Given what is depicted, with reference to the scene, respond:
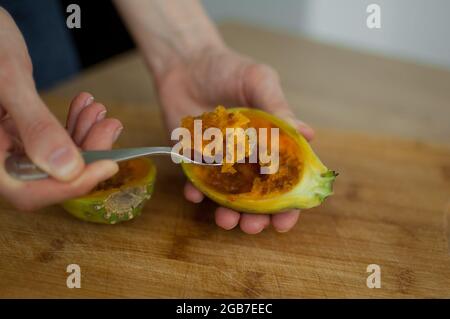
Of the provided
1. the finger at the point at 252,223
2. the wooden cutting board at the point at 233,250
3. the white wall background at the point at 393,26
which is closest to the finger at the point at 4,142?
the wooden cutting board at the point at 233,250

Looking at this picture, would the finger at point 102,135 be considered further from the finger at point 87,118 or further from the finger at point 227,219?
the finger at point 227,219

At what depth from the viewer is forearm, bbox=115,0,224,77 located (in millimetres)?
1585

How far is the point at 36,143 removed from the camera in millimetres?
822

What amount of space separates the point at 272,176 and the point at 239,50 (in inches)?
52.8

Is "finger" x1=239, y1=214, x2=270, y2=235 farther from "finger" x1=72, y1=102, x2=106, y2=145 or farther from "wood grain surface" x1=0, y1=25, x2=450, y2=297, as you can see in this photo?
"finger" x1=72, y1=102, x2=106, y2=145

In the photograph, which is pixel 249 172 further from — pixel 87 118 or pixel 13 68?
pixel 13 68

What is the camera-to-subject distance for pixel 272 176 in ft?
3.69

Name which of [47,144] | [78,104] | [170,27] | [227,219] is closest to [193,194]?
[227,219]

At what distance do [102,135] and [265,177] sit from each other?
0.37 meters

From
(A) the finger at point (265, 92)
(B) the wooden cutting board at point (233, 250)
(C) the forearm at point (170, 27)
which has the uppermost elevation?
(C) the forearm at point (170, 27)

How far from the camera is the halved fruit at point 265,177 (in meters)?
1.06
